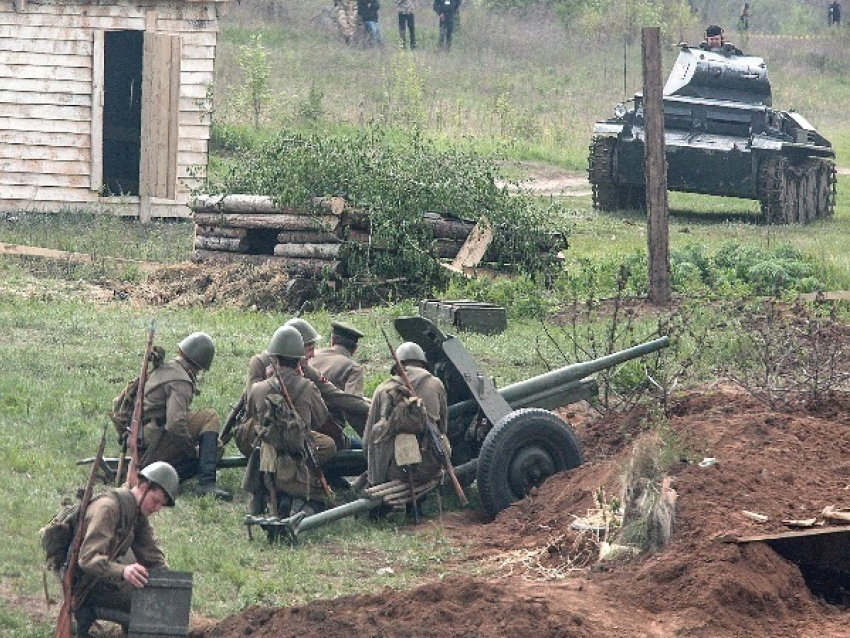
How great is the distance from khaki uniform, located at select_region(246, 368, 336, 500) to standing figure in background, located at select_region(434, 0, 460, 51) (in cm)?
3506

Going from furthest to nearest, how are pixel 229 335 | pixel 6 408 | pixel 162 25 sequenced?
pixel 162 25, pixel 229 335, pixel 6 408

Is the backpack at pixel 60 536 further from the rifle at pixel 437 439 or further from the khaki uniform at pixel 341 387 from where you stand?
the khaki uniform at pixel 341 387

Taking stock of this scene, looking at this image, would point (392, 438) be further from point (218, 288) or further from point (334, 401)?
point (218, 288)

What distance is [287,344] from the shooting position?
470 inches

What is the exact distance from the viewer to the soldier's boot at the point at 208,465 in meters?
12.3

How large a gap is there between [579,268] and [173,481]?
518 inches

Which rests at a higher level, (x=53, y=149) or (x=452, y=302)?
(x=53, y=149)

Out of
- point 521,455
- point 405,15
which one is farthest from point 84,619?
point 405,15

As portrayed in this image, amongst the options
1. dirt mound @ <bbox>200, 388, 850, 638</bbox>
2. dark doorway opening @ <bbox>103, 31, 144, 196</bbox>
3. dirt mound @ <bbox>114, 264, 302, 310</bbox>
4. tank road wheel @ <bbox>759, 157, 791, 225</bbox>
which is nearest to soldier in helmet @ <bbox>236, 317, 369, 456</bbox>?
dirt mound @ <bbox>200, 388, 850, 638</bbox>

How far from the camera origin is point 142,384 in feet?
35.9

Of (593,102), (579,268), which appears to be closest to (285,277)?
(579,268)

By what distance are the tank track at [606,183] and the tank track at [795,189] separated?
2460 millimetres

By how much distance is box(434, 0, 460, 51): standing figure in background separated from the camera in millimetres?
46375

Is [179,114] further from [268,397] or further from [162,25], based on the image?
[268,397]
